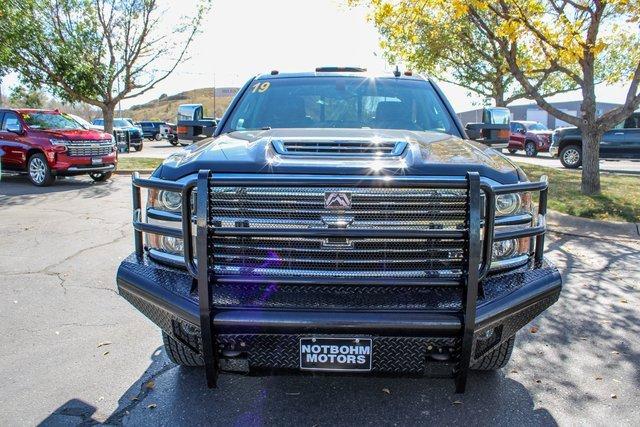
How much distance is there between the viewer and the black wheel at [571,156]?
18031 mm

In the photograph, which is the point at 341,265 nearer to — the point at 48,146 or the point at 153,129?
the point at 48,146

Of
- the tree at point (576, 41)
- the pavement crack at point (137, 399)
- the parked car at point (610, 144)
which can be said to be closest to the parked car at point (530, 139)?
the parked car at point (610, 144)

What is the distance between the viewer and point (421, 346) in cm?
240

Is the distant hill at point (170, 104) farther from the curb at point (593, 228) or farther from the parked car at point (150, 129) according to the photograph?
the curb at point (593, 228)

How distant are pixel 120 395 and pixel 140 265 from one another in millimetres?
889

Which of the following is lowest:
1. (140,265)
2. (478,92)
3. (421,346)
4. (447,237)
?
(421,346)

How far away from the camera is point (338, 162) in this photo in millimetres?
2611

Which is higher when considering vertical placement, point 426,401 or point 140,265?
point 140,265

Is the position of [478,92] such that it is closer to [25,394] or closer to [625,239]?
[625,239]

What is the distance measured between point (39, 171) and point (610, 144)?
58.5 feet

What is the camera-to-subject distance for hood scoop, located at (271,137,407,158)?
2777 mm

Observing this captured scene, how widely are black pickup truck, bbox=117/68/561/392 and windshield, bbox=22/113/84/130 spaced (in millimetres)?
11592

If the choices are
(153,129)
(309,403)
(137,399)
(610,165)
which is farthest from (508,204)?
(153,129)

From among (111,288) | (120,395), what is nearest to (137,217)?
(120,395)
